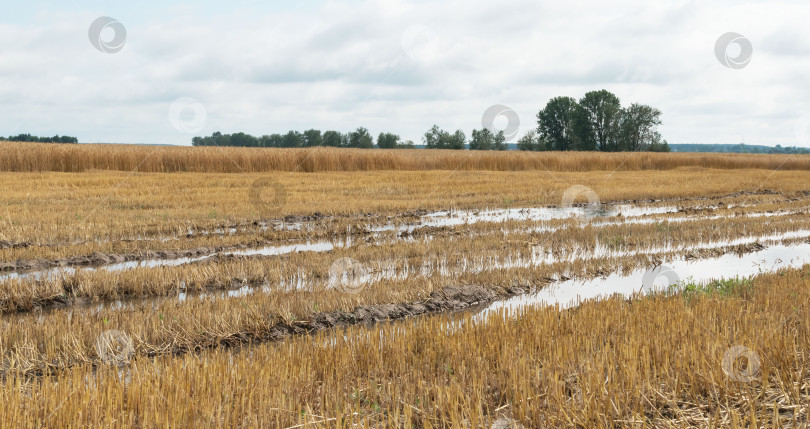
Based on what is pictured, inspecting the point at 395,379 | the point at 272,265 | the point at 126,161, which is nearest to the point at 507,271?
the point at 272,265

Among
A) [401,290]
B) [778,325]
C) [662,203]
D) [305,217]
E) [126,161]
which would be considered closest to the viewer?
[778,325]

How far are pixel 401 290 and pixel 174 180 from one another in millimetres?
21842

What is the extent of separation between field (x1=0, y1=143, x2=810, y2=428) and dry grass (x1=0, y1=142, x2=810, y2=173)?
12.7 m

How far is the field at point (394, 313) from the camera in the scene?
455 centimetres

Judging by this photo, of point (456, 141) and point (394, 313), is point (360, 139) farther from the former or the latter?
point (394, 313)

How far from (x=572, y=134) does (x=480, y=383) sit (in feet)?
289

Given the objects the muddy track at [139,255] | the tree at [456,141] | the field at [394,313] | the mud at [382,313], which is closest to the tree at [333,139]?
the tree at [456,141]

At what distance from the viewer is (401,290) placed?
911cm

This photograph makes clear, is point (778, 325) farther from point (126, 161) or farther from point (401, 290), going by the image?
point (126, 161)

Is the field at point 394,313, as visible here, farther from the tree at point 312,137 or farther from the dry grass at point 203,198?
the tree at point 312,137

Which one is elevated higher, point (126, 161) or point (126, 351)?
point (126, 161)

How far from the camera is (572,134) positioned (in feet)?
292

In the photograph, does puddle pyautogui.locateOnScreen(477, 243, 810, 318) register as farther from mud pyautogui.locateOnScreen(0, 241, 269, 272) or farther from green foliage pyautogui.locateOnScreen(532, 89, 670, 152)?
green foliage pyautogui.locateOnScreen(532, 89, 670, 152)

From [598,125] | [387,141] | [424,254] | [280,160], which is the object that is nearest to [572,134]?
[598,125]
